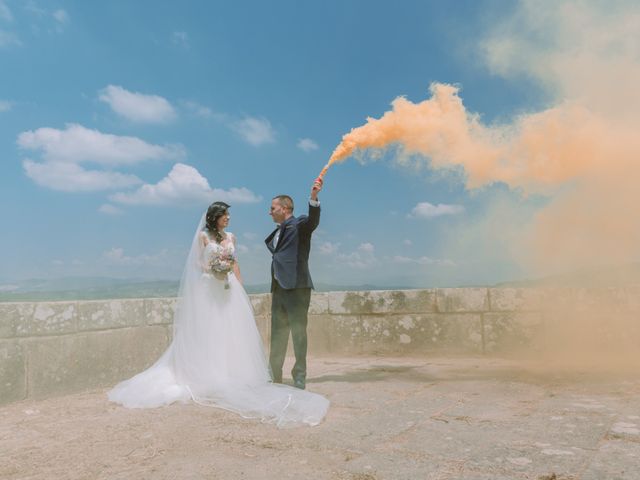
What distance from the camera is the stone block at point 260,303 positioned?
26.6ft

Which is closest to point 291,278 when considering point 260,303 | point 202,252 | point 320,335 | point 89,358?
point 202,252

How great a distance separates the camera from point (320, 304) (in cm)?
854

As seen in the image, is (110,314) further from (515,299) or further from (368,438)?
(515,299)

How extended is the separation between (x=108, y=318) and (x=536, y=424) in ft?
15.1

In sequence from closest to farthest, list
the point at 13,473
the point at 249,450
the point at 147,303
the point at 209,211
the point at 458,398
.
→ the point at 13,473 < the point at 249,450 < the point at 458,398 < the point at 209,211 < the point at 147,303

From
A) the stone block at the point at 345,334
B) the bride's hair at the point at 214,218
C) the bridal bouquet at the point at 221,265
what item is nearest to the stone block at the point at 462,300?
the stone block at the point at 345,334

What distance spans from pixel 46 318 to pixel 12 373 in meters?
0.61

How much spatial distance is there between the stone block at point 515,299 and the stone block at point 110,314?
195 inches

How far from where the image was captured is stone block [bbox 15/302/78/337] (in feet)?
17.1

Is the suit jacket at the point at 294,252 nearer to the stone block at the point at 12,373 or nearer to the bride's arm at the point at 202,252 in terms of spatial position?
the bride's arm at the point at 202,252

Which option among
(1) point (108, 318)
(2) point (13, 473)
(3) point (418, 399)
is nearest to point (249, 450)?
(2) point (13, 473)

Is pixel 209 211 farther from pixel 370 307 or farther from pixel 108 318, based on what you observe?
pixel 370 307

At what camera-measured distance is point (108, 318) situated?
5.97 metres

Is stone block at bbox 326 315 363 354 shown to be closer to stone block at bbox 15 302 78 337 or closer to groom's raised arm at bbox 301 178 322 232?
groom's raised arm at bbox 301 178 322 232
